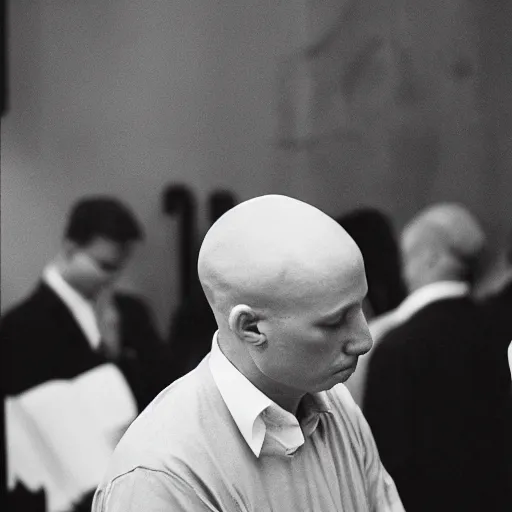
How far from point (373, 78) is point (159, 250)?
995mm

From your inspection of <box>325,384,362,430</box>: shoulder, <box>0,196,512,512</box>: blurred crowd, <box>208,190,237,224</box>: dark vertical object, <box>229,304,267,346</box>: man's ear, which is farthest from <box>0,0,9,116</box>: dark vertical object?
<box>229,304,267,346</box>: man's ear

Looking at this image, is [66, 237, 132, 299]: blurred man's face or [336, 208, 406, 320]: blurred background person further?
[66, 237, 132, 299]: blurred man's face

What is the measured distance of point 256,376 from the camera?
67.3 inches

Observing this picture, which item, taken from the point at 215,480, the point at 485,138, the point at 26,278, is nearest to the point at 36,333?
the point at 26,278

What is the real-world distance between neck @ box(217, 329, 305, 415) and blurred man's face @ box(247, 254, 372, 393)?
0.02m

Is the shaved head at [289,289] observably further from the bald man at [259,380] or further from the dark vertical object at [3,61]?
the dark vertical object at [3,61]

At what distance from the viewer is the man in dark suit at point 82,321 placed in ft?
13.1

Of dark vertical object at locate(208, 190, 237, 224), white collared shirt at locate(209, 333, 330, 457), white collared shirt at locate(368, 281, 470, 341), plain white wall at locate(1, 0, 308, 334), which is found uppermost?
plain white wall at locate(1, 0, 308, 334)

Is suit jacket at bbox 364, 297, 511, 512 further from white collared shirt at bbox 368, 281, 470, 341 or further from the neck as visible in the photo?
the neck

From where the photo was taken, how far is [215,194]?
416 cm

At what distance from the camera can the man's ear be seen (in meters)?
1.66

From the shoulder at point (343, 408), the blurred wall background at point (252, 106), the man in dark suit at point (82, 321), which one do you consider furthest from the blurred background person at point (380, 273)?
the shoulder at point (343, 408)

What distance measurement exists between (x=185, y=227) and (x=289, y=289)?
8.50 ft

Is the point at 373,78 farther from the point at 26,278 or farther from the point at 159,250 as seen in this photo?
the point at 26,278
